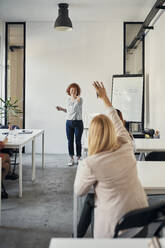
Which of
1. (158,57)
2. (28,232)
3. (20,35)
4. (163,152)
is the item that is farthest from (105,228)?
(20,35)

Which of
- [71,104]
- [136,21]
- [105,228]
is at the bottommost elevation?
[105,228]

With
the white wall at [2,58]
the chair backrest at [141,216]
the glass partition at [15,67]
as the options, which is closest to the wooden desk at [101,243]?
the chair backrest at [141,216]

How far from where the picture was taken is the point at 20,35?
740 centimetres

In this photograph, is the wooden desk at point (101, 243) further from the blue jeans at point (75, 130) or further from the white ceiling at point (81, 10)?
the white ceiling at point (81, 10)

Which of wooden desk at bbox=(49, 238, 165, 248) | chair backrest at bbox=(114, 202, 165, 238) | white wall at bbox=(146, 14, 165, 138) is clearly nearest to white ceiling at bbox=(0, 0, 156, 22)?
white wall at bbox=(146, 14, 165, 138)

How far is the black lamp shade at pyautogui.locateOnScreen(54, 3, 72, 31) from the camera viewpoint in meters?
5.78

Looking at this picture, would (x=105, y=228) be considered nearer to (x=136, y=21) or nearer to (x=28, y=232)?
(x=28, y=232)

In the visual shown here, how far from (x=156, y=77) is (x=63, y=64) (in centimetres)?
242

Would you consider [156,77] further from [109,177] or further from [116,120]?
[109,177]

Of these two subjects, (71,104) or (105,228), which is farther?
(71,104)

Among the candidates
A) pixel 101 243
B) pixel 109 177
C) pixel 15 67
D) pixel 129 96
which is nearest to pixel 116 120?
pixel 109 177

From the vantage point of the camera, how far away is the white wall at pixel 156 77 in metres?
5.51

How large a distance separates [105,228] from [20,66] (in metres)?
6.36

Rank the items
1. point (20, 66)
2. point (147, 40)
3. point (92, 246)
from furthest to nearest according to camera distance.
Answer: point (20, 66) < point (147, 40) < point (92, 246)
